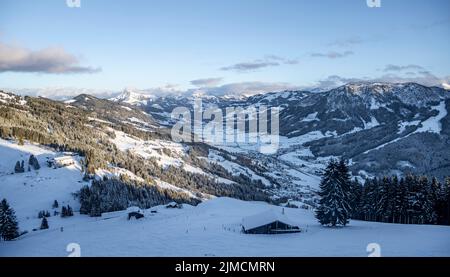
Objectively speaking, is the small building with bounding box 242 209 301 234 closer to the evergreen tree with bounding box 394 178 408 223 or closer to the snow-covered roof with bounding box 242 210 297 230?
the snow-covered roof with bounding box 242 210 297 230

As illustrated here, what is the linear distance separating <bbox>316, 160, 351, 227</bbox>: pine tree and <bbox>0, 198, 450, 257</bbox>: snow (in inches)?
95.5

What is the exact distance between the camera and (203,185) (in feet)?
656

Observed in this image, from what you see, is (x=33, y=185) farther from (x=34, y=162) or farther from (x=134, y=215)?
(x=134, y=215)

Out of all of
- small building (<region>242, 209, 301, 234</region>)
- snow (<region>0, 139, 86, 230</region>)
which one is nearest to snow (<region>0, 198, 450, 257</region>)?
small building (<region>242, 209, 301, 234</region>)

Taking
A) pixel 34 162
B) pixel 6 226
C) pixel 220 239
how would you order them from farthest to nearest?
1. pixel 34 162
2. pixel 6 226
3. pixel 220 239

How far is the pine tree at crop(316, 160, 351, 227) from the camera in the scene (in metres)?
67.9

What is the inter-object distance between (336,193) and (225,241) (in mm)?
22237

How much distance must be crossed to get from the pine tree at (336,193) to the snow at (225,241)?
2.43 meters

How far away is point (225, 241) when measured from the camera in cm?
5691

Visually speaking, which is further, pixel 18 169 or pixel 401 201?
pixel 18 169

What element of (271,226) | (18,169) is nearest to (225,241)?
(271,226)
